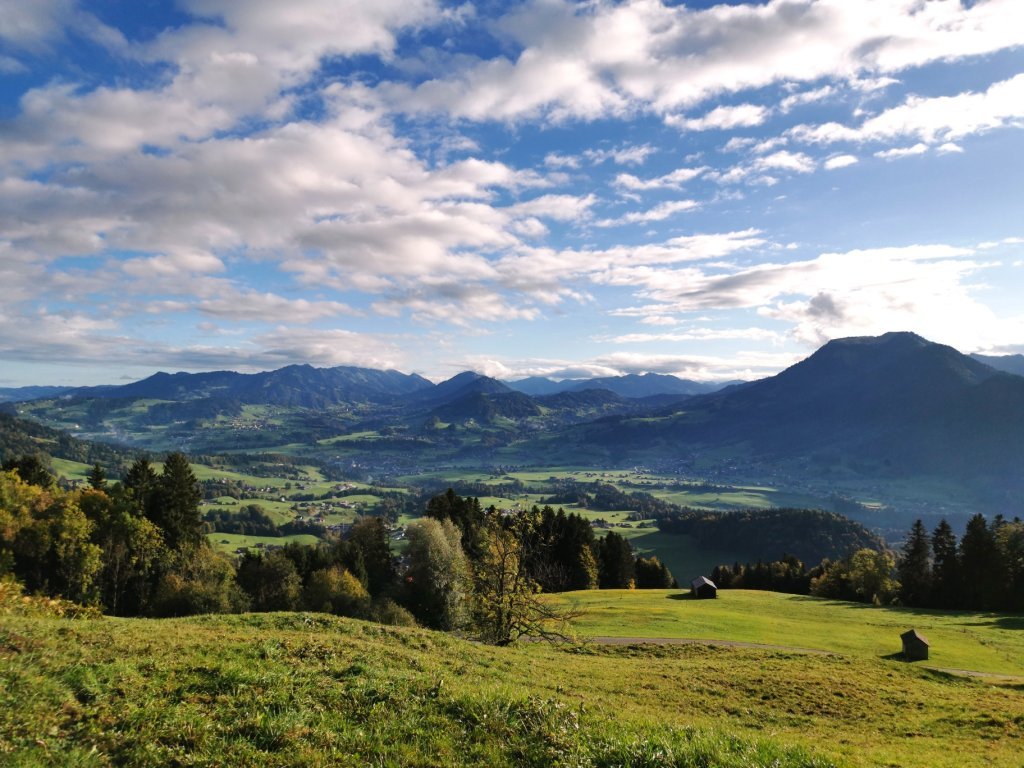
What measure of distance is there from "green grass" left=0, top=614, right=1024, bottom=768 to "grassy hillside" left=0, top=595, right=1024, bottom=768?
0.18ft

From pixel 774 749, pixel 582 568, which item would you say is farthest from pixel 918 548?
pixel 774 749

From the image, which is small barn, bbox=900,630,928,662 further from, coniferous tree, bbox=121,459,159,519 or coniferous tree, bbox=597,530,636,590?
coniferous tree, bbox=121,459,159,519

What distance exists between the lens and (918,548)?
3452 inches

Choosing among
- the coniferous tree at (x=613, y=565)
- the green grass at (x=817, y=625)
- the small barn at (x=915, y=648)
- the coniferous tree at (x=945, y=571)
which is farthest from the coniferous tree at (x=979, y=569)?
the coniferous tree at (x=613, y=565)

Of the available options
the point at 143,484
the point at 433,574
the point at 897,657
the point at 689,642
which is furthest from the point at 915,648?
the point at 143,484

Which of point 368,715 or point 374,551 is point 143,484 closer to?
point 374,551

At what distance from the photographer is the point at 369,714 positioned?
42.1 feet

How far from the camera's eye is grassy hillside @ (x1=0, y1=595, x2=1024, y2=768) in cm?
1076

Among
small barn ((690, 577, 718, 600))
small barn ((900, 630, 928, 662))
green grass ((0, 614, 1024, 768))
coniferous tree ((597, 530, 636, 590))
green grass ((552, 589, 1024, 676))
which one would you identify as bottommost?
coniferous tree ((597, 530, 636, 590))

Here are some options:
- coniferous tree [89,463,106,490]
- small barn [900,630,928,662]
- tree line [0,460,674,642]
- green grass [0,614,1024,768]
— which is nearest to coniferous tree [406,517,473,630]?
tree line [0,460,674,642]

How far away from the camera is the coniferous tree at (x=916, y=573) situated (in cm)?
8469

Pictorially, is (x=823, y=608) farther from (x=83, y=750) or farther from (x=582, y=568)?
(x=83, y=750)

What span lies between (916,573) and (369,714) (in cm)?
10458

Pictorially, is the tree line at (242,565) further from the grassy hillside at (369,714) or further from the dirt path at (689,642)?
the grassy hillside at (369,714)
